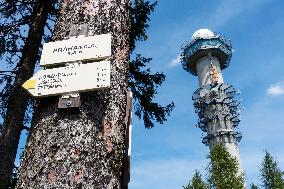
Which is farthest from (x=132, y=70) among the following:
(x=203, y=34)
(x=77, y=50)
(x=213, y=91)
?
(x=203, y=34)

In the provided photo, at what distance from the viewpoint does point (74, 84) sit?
215cm

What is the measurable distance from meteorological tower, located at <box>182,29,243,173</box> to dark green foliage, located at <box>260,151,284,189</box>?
331 centimetres

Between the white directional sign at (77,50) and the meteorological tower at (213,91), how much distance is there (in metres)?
41.7

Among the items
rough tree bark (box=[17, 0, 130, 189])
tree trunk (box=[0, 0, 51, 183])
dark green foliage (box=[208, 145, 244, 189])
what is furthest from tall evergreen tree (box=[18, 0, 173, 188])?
dark green foliage (box=[208, 145, 244, 189])

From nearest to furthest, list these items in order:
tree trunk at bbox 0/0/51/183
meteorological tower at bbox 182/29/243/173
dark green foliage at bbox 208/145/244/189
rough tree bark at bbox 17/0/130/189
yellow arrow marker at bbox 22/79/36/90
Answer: rough tree bark at bbox 17/0/130/189, yellow arrow marker at bbox 22/79/36/90, tree trunk at bbox 0/0/51/183, dark green foliage at bbox 208/145/244/189, meteorological tower at bbox 182/29/243/173

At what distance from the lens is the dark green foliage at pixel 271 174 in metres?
37.2

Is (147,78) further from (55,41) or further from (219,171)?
(219,171)

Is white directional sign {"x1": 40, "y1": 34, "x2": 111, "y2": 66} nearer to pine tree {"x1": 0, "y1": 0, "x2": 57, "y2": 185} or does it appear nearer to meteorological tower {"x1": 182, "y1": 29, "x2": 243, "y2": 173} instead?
pine tree {"x1": 0, "y1": 0, "x2": 57, "y2": 185}

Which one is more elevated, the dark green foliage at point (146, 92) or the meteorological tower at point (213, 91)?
the meteorological tower at point (213, 91)

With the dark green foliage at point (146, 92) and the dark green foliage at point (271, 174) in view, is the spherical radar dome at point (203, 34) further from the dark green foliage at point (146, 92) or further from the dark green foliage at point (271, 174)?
the dark green foliage at point (146, 92)

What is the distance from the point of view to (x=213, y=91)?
47.6 m

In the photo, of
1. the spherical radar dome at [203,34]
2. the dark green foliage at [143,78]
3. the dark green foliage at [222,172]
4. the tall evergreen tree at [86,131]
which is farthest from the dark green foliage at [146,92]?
the spherical radar dome at [203,34]

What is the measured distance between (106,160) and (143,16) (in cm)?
792

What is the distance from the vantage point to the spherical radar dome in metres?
53.1
